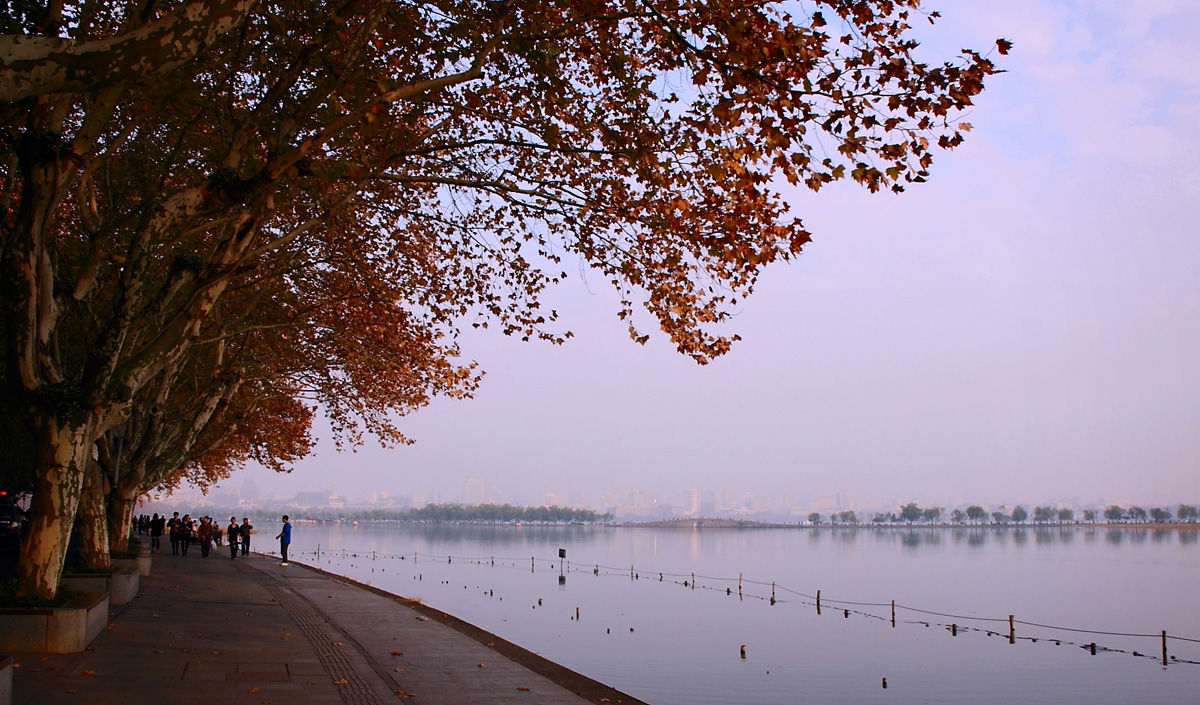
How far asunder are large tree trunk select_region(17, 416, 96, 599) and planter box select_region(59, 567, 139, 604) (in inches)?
107

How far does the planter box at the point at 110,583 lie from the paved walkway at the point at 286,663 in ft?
1.04

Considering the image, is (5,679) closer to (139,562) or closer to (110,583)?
(110,583)

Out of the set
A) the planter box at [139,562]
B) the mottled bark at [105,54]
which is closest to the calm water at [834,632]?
the planter box at [139,562]

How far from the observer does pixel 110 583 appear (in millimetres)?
16547

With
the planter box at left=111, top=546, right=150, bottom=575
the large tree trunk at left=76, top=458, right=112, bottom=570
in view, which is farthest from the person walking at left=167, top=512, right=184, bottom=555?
the large tree trunk at left=76, top=458, right=112, bottom=570

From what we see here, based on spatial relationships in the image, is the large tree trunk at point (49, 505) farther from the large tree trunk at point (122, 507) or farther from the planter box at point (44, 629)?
the large tree trunk at point (122, 507)

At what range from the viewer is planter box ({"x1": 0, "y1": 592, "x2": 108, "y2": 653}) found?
10.8 m

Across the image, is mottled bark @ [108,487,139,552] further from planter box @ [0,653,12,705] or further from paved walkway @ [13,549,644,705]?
planter box @ [0,653,12,705]

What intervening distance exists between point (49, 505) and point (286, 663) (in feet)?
11.5

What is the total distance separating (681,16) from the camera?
10.4 meters

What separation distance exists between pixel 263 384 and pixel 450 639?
17.5 meters

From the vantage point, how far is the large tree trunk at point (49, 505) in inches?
452

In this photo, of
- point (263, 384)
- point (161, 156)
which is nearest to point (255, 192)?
point (161, 156)

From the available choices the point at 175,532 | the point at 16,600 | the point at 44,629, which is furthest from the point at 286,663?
the point at 175,532
